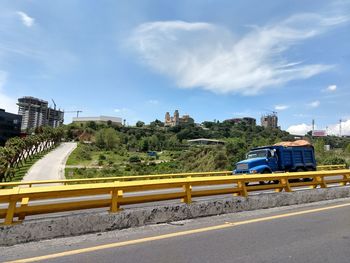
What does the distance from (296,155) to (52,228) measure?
20912mm

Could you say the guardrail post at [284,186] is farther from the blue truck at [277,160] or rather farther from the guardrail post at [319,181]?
the blue truck at [277,160]

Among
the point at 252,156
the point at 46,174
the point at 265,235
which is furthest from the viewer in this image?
the point at 46,174

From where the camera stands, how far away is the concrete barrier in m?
6.07

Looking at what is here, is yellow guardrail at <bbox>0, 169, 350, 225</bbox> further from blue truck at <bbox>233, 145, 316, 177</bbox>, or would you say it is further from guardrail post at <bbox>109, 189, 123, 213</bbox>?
blue truck at <bbox>233, 145, 316, 177</bbox>

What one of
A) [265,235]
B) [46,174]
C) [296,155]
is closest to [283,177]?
[265,235]

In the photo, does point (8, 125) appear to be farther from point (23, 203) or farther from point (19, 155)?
point (23, 203)

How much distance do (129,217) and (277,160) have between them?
57.4ft

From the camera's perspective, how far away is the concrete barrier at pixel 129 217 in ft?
19.9

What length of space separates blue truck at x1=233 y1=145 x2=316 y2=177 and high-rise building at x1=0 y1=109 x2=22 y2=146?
319ft

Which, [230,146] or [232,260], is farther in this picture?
[230,146]

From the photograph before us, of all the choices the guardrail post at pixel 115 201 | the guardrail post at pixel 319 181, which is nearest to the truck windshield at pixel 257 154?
the guardrail post at pixel 319 181

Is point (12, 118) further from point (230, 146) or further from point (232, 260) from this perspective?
point (232, 260)

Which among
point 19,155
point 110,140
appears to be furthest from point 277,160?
point 110,140

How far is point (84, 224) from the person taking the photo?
6648mm
